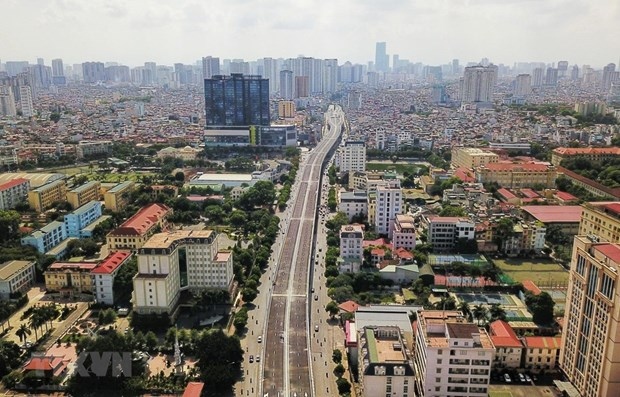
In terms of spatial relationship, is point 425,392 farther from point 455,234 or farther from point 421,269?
point 455,234

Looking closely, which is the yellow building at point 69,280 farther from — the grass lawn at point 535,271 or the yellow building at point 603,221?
the yellow building at point 603,221

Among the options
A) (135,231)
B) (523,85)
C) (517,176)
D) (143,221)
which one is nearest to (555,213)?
(517,176)

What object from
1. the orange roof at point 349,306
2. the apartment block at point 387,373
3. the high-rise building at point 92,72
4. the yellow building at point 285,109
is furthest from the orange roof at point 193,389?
the high-rise building at point 92,72

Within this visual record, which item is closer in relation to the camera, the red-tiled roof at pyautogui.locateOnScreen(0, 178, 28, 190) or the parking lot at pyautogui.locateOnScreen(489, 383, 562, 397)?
the parking lot at pyautogui.locateOnScreen(489, 383, 562, 397)

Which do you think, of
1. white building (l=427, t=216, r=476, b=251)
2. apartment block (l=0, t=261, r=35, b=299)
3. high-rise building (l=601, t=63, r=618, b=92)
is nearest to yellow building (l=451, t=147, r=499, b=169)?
white building (l=427, t=216, r=476, b=251)

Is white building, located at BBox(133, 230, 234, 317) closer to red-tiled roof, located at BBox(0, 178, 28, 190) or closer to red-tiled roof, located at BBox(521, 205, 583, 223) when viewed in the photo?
red-tiled roof, located at BBox(0, 178, 28, 190)

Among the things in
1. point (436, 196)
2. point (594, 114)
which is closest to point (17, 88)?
point (436, 196)
